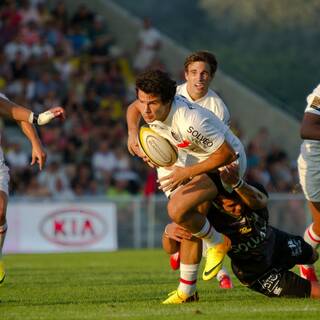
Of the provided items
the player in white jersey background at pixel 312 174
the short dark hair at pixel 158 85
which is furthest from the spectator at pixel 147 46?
the short dark hair at pixel 158 85

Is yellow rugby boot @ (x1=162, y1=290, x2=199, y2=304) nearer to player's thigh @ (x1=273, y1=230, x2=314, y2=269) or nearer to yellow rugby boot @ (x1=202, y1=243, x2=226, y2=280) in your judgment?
yellow rugby boot @ (x1=202, y1=243, x2=226, y2=280)

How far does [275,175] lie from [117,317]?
16.2m

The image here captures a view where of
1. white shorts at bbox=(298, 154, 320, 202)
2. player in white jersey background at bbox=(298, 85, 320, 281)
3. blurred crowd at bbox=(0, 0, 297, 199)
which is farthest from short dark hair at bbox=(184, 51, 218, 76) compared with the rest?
blurred crowd at bbox=(0, 0, 297, 199)

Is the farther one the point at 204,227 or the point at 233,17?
the point at 233,17

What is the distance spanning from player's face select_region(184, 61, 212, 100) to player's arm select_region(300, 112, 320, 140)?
1.05 m

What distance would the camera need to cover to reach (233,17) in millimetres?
30328

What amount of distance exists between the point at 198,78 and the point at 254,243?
212 centimetres

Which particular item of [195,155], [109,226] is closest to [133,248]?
[109,226]

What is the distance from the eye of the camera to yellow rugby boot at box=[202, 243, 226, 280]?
8992 millimetres

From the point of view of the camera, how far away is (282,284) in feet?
30.0

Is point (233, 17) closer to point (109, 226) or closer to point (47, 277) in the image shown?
point (109, 226)

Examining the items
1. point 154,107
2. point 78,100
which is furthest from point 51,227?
point 154,107

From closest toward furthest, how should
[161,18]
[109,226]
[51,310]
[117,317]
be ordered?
[117,317] → [51,310] → [109,226] → [161,18]

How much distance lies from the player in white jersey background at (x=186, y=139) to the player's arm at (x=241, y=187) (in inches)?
5.8
